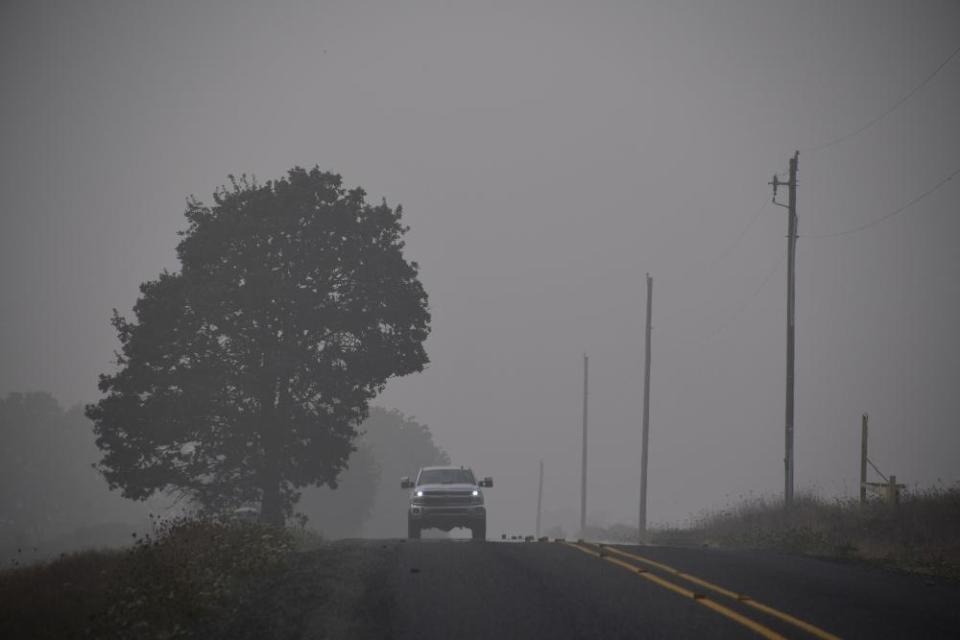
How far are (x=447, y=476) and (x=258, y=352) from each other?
6.92m

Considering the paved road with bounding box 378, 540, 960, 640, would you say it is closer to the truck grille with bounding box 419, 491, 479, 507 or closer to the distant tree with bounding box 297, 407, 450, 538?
the truck grille with bounding box 419, 491, 479, 507

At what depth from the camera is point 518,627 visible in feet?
30.7

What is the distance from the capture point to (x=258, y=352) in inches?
1164

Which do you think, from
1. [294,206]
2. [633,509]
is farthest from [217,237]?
[633,509]

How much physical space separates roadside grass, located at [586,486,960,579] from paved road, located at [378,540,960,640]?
2.79m

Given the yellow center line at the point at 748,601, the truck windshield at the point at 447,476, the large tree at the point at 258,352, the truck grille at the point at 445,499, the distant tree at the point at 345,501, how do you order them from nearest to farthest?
the yellow center line at the point at 748,601 → the truck grille at the point at 445,499 → the truck windshield at the point at 447,476 → the large tree at the point at 258,352 → the distant tree at the point at 345,501

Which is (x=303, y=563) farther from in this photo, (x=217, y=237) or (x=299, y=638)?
(x=217, y=237)

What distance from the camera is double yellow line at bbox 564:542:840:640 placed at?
909 cm

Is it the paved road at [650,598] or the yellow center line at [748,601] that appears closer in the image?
the yellow center line at [748,601]

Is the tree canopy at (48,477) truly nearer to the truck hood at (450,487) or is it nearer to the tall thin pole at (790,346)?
the truck hood at (450,487)

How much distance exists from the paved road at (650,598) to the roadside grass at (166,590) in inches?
64.6

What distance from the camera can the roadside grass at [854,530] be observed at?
711 inches

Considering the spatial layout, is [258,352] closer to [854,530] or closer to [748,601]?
[854,530]

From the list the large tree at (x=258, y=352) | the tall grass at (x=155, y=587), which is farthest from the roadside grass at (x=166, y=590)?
the large tree at (x=258, y=352)
